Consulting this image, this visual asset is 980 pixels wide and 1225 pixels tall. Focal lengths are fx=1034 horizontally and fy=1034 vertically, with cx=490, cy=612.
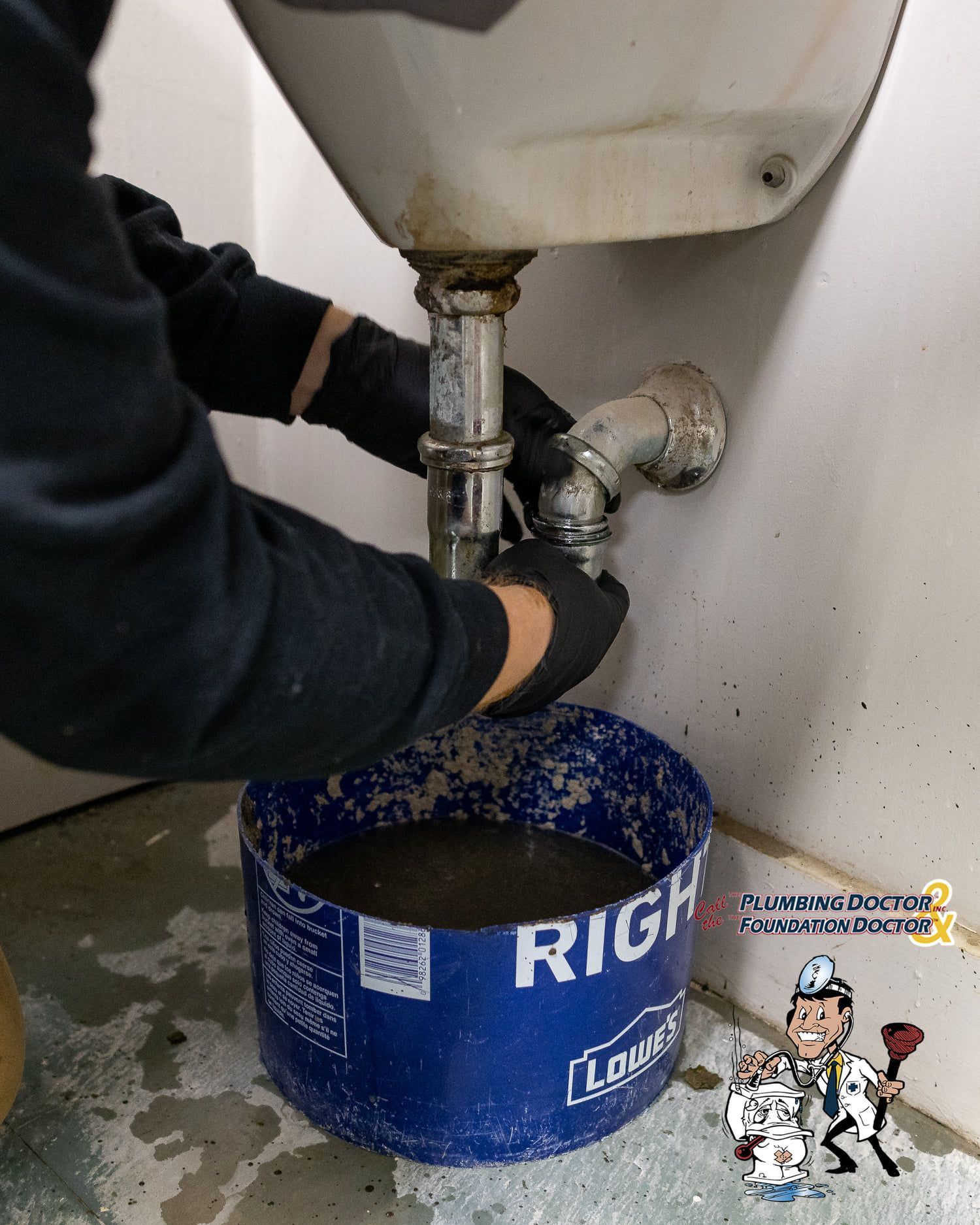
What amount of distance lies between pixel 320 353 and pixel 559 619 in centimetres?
31

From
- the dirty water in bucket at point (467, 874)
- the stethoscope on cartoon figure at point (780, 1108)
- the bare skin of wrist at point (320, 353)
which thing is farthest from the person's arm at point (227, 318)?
the stethoscope on cartoon figure at point (780, 1108)

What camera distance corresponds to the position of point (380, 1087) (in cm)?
68

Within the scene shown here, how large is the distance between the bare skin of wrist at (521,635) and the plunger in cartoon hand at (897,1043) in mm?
423

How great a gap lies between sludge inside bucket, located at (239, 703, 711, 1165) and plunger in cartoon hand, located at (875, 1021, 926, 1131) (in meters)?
0.15

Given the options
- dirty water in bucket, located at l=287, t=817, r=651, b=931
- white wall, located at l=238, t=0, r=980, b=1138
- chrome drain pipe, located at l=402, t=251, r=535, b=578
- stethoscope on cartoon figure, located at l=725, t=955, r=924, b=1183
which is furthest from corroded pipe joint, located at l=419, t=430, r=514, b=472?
stethoscope on cartoon figure, located at l=725, t=955, r=924, b=1183

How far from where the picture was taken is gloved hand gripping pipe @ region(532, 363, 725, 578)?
0.70m

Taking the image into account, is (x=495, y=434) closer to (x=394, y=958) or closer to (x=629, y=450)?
(x=629, y=450)

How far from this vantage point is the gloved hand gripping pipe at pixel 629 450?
705 millimetres

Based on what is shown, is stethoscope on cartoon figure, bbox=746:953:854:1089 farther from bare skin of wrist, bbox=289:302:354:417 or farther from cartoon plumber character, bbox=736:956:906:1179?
bare skin of wrist, bbox=289:302:354:417

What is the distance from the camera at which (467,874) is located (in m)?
0.87

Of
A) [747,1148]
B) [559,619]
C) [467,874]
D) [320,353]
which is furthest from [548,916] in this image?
[320,353]

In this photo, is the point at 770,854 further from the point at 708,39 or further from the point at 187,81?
the point at 187,81

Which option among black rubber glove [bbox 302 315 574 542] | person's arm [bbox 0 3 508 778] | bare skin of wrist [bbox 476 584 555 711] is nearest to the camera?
person's arm [bbox 0 3 508 778]

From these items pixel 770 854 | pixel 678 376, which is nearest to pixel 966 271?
pixel 678 376
